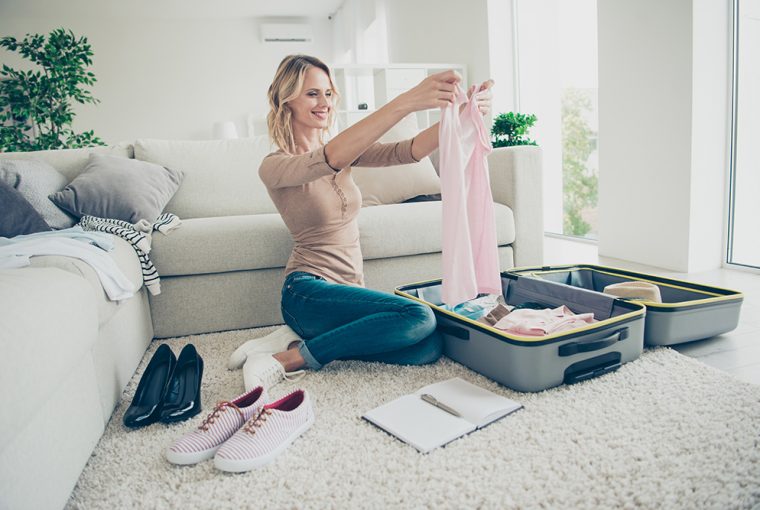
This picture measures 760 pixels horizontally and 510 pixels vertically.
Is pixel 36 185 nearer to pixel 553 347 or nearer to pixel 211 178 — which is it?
pixel 211 178

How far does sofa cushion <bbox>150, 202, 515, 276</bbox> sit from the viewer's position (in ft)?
7.01

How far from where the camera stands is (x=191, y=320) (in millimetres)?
2186

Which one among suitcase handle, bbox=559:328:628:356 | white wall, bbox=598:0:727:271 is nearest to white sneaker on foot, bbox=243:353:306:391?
suitcase handle, bbox=559:328:628:356

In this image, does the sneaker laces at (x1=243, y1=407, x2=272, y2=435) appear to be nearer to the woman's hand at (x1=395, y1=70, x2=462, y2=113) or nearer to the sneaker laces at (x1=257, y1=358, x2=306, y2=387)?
the sneaker laces at (x1=257, y1=358, x2=306, y2=387)

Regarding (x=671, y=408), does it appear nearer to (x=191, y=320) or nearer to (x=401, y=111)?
(x=401, y=111)

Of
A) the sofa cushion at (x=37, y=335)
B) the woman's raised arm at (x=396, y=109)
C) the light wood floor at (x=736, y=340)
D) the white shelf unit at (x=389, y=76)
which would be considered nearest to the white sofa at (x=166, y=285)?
the sofa cushion at (x=37, y=335)

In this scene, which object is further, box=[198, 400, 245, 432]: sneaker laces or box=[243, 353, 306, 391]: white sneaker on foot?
box=[243, 353, 306, 391]: white sneaker on foot

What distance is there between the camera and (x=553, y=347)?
56.3 inches

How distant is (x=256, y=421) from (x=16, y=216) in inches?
49.9

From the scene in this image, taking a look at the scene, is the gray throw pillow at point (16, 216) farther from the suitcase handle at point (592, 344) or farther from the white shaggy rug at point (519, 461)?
A: the suitcase handle at point (592, 344)

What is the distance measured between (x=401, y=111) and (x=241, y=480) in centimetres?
96

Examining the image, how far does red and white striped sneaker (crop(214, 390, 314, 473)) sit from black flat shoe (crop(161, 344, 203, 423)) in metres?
0.26

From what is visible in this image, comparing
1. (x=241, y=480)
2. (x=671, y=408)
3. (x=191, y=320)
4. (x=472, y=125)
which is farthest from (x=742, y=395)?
(x=191, y=320)

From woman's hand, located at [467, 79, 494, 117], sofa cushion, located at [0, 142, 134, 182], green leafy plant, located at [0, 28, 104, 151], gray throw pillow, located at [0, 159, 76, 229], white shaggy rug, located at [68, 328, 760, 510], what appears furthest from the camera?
green leafy plant, located at [0, 28, 104, 151]
